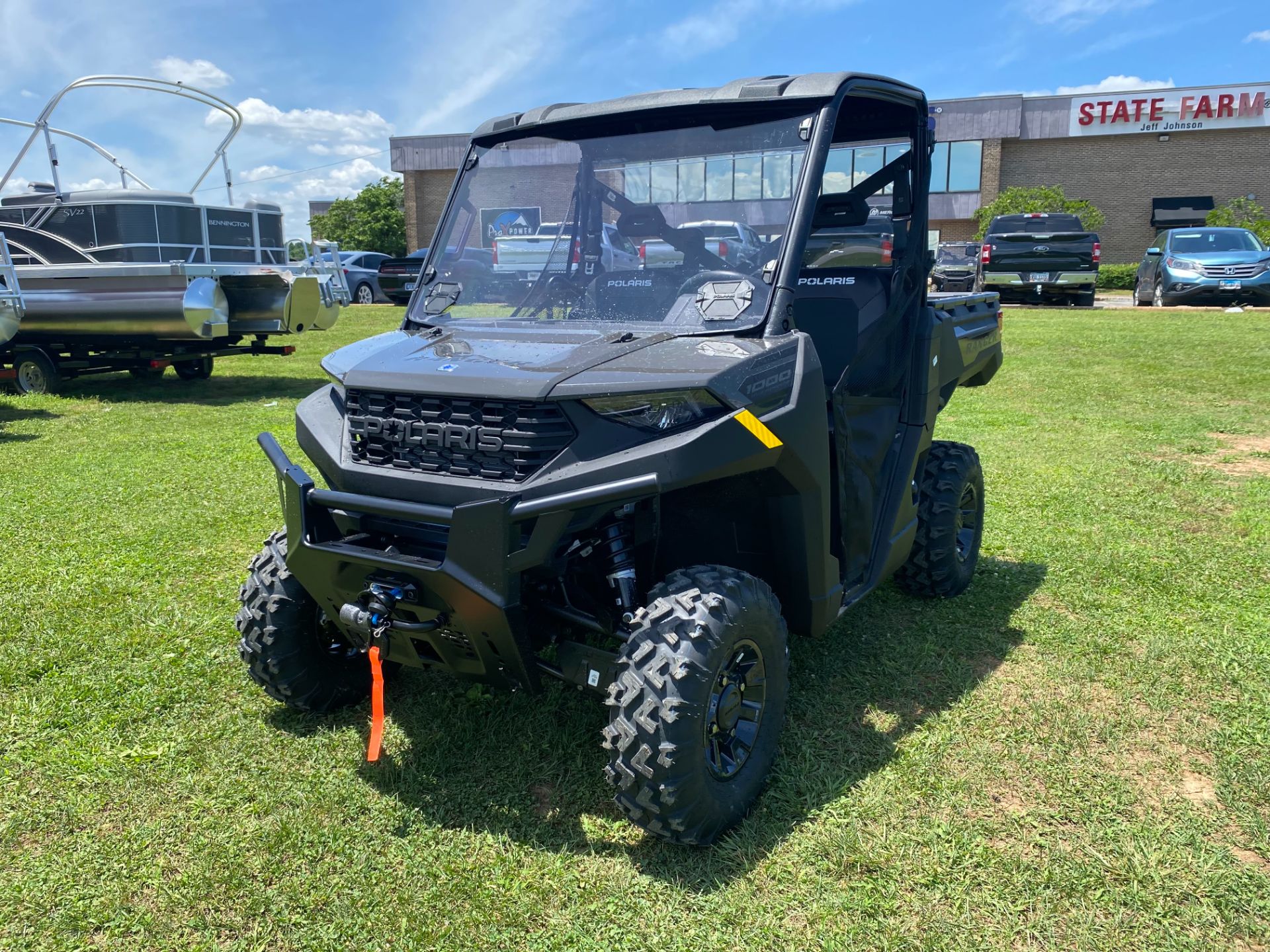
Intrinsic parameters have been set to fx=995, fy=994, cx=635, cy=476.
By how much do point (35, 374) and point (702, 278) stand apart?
1097 centimetres

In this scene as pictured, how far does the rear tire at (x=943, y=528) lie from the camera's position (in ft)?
15.4

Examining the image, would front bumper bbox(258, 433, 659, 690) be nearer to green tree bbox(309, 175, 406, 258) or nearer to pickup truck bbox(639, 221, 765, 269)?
pickup truck bbox(639, 221, 765, 269)

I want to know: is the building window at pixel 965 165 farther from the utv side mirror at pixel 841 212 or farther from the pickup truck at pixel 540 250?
the pickup truck at pixel 540 250

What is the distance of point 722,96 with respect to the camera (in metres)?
3.30

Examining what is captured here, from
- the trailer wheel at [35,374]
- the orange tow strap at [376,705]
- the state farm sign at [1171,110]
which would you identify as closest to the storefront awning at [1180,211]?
the state farm sign at [1171,110]

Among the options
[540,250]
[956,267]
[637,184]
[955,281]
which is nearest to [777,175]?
[637,184]

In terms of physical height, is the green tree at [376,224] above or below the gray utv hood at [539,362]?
above

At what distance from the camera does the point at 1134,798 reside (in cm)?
317

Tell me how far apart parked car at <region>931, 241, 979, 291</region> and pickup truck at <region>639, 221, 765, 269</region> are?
61.6ft

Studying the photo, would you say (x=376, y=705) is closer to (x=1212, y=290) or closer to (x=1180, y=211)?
(x=1212, y=290)

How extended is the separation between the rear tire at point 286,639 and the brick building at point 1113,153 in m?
38.3

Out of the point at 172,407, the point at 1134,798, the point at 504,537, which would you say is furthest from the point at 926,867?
the point at 172,407

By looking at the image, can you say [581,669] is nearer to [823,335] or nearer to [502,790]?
[502,790]

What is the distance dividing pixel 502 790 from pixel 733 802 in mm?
788
